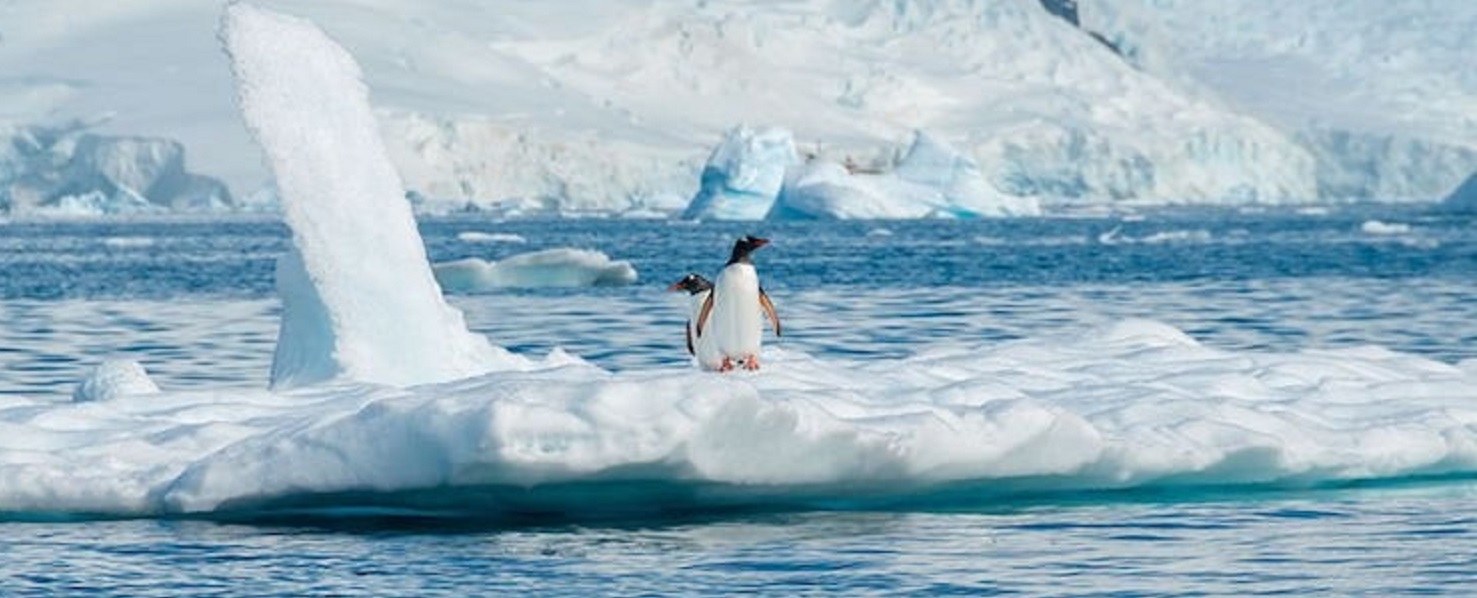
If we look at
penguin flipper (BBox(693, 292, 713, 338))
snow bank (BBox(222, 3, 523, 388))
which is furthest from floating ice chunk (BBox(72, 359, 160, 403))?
penguin flipper (BBox(693, 292, 713, 338))

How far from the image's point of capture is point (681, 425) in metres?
11.8

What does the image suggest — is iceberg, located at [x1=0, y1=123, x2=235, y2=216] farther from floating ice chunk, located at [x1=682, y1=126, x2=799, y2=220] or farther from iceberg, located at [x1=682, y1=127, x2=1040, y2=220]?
floating ice chunk, located at [x1=682, y1=126, x2=799, y2=220]

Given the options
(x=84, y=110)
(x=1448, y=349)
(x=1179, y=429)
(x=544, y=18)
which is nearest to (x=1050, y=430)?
(x=1179, y=429)

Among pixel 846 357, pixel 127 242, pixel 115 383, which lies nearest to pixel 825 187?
pixel 127 242

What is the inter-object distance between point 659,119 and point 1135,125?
2686 cm

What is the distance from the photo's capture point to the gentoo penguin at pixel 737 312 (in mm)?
14719

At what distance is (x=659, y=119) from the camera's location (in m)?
146

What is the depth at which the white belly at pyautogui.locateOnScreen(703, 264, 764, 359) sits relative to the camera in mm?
14727

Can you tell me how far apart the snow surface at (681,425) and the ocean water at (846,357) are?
164 millimetres

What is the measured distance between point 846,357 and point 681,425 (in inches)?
571

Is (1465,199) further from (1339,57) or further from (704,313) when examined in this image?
(704,313)

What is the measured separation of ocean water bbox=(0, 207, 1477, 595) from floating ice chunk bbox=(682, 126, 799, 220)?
11.9 meters

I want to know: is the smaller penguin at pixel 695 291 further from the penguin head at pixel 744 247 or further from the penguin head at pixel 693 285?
the penguin head at pixel 744 247

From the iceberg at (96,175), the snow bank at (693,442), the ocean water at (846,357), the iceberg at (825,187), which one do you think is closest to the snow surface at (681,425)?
the snow bank at (693,442)
